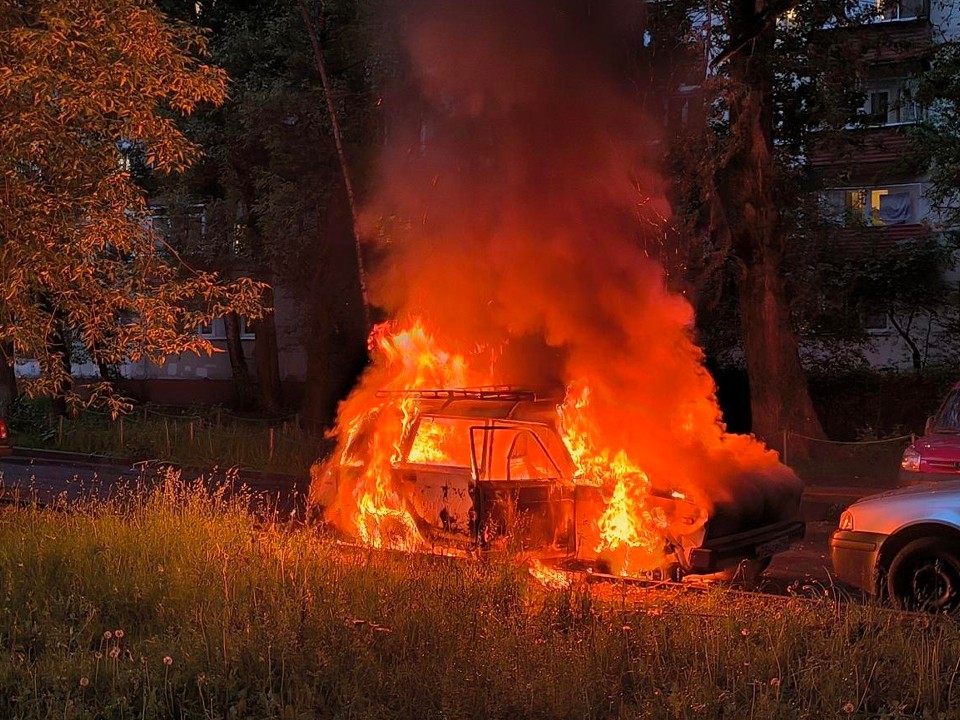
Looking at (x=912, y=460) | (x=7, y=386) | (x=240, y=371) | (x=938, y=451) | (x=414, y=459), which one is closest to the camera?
(x=414, y=459)

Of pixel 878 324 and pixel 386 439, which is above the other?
pixel 878 324

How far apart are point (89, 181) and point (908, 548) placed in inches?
258

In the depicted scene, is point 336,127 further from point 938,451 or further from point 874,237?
point 874,237

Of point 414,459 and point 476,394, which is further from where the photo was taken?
point 414,459

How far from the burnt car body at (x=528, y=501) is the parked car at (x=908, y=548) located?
0.66m

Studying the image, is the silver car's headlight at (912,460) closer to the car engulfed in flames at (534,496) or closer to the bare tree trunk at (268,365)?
the car engulfed in flames at (534,496)

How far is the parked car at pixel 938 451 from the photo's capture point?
10.0m

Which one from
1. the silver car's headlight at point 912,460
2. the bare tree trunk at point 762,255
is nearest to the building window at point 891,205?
the bare tree trunk at point 762,255

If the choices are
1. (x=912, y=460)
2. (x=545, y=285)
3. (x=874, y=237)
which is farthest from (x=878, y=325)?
(x=545, y=285)

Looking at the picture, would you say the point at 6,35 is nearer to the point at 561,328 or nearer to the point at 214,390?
the point at 561,328

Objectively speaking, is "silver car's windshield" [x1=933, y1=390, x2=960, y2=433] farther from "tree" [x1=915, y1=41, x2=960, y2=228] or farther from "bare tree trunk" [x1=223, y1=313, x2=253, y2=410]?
"bare tree trunk" [x1=223, y1=313, x2=253, y2=410]

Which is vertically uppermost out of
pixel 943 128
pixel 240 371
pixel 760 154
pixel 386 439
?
pixel 943 128

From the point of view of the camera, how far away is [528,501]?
7332 mm

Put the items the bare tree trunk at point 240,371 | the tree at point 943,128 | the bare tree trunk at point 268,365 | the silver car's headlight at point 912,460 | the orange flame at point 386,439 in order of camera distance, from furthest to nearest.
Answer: the bare tree trunk at point 240,371 < the bare tree trunk at point 268,365 < the tree at point 943,128 < the silver car's headlight at point 912,460 < the orange flame at point 386,439
